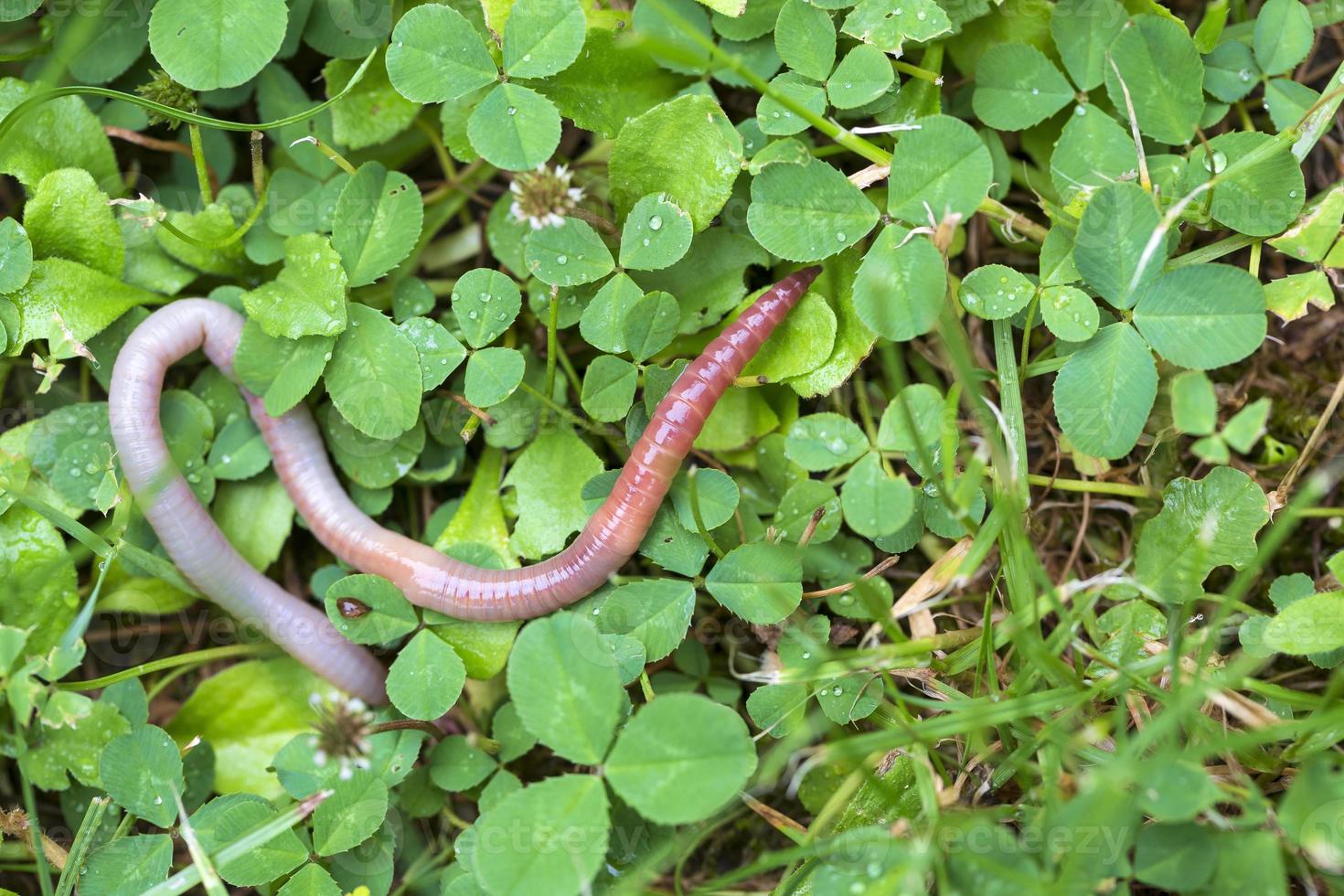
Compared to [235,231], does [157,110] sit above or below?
above

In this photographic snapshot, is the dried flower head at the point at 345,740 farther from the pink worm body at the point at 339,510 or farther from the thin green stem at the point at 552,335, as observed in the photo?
the thin green stem at the point at 552,335

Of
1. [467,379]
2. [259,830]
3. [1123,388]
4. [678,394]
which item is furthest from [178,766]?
[1123,388]

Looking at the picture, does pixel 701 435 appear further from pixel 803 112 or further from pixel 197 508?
pixel 197 508

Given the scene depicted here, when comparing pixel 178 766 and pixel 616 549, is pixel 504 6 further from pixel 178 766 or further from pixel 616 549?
pixel 178 766

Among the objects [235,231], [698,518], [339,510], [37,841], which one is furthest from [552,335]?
[37,841]

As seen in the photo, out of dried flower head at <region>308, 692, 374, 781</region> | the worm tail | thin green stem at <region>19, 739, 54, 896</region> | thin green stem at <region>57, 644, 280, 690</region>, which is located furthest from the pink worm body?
thin green stem at <region>19, 739, 54, 896</region>

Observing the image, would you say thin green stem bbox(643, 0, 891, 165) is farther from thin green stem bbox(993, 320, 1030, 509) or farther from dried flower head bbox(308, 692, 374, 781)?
dried flower head bbox(308, 692, 374, 781)
